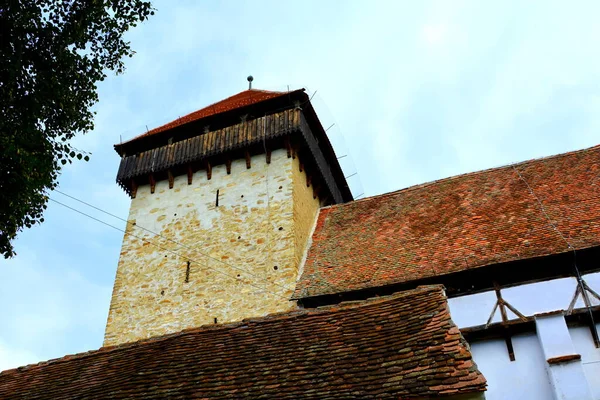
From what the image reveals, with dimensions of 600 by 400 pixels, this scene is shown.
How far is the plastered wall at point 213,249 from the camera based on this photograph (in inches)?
557

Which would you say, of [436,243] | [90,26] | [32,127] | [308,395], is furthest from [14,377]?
[436,243]

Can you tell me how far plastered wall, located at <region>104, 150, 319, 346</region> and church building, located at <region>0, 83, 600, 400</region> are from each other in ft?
0.14

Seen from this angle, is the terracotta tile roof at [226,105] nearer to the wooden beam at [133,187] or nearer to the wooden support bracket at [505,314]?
the wooden beam at [133,187]

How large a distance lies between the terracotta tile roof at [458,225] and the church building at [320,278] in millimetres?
56

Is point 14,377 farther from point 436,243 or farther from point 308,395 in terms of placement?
point 436,243

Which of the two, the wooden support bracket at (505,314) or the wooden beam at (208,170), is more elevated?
the wooden beam at (208,170)

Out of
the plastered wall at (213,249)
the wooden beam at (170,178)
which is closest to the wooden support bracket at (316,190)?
the plastered wall at (213,249)

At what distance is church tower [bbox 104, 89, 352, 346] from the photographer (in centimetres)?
1434

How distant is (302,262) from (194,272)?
2948 mm

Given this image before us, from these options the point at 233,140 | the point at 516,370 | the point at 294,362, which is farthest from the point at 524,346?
the point at 233,140

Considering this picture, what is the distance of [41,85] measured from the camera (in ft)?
31.9

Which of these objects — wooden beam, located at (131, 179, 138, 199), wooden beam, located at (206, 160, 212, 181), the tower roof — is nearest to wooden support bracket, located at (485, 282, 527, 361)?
the tower roof

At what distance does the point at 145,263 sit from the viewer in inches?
624

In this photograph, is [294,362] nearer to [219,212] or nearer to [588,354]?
[588,354]
